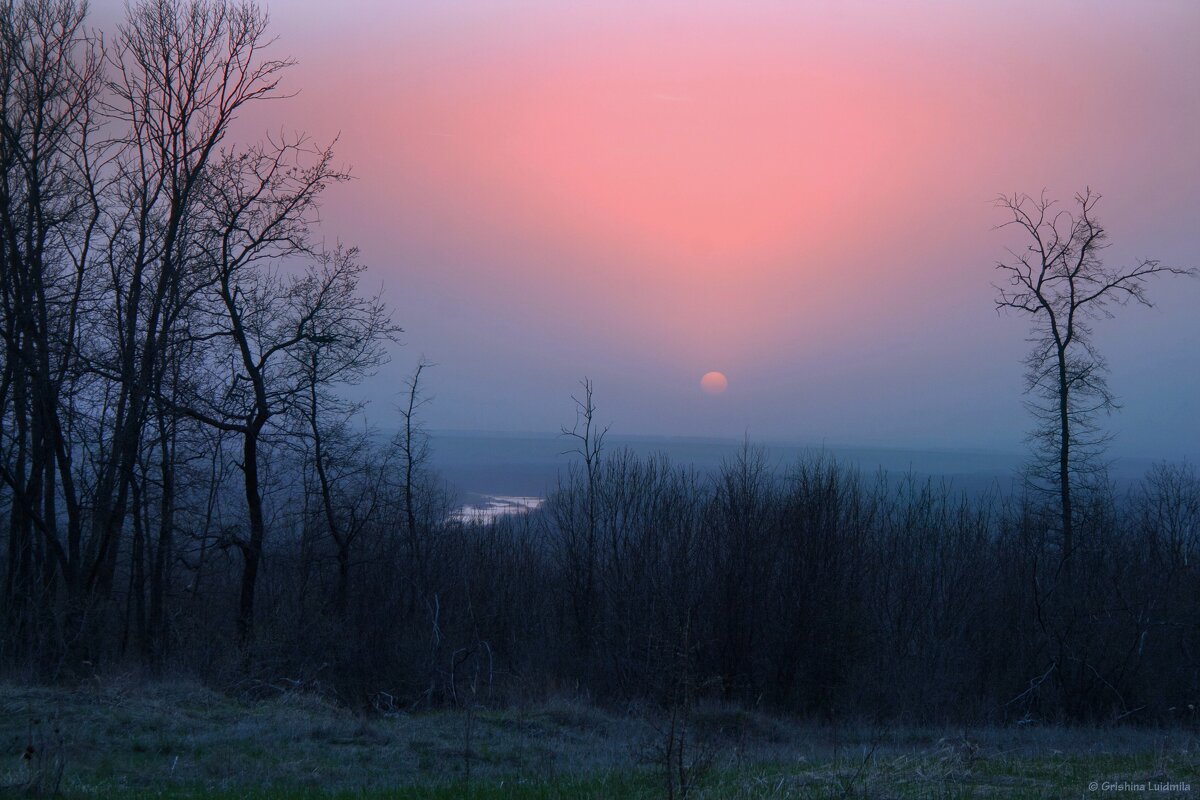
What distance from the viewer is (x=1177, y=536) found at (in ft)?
104

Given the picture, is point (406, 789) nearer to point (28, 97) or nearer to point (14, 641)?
point (14, 641)

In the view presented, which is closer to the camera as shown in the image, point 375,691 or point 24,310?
point 24,310

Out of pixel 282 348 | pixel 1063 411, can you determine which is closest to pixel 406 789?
pixel 282 348

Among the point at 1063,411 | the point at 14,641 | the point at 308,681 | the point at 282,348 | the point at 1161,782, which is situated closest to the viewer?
the point at 1161,782

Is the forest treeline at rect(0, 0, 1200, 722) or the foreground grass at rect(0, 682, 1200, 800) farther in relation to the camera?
the forest treeline at rect(0, 0, 1200, 722)

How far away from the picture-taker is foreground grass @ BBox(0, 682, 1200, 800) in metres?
8.21

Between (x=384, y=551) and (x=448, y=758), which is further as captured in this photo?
(x=384, y=551)

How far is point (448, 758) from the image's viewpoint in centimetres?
1140

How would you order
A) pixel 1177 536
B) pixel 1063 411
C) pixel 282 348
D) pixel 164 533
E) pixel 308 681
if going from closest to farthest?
pixel 308 681 → pixel 282 348 → pixel 164 533 → pixel 1063 411 → pixel 1177 536

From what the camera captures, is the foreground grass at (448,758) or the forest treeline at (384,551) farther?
the forest treeline at (384,551)

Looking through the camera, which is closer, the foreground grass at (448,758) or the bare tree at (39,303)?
the foreground grass at (448,758)

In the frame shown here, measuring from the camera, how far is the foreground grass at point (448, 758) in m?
8.21

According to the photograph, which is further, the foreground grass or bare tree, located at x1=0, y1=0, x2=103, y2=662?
bare tree, located at x1=0, y1=0, x2=103, y2=662

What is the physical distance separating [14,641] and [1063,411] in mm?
27175
